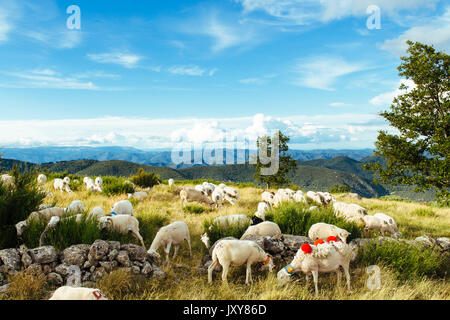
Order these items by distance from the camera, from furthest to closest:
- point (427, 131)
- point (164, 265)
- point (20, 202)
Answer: point (427, 131), point (20, 202), point (164, 265)

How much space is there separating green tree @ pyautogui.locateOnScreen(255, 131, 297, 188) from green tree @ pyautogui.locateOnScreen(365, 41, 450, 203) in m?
20.4

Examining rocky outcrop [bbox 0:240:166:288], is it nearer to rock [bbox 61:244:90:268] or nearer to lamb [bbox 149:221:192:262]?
rock [bbox 61:244:90:268]

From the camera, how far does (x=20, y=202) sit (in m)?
7.20

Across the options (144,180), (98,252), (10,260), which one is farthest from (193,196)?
(10,260)

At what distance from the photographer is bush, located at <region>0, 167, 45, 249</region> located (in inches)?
246

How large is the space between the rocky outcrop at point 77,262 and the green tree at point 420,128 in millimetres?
15580

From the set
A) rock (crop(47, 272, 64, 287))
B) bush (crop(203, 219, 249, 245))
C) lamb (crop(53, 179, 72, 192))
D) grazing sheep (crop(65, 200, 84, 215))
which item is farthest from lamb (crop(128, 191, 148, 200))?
rock (crop(47, 272, 64, 287))

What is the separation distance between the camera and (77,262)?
5078 millimetres

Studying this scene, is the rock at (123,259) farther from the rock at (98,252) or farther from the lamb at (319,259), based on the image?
the lamb at (319,259)

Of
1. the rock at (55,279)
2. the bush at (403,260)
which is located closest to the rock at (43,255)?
the rock at (55,279)

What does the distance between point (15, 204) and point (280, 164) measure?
33.9 meters
